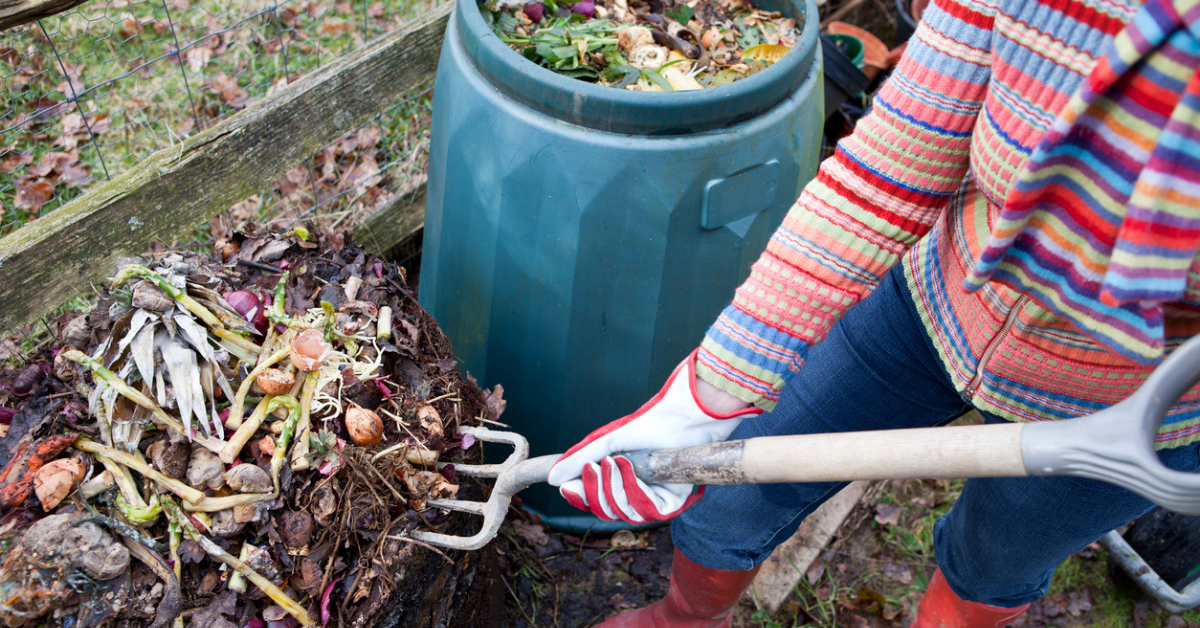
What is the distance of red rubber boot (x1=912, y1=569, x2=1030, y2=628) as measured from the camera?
5.17 feet

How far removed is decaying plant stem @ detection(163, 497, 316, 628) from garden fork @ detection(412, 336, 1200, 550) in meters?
0.63

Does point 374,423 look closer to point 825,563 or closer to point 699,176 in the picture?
point 699,176

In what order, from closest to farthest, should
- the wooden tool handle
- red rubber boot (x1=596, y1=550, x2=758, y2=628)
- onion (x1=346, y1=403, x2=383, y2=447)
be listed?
the wooden tool handle → onion (x1=346, y1=403, x2=383, y2=447) → red rubber boot (x1=596, y1=550, x2=758, y2=628)

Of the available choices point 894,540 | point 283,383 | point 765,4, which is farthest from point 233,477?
point 894,540

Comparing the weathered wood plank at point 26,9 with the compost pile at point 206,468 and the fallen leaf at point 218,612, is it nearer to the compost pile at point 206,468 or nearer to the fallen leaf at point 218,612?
the compost pile at point 206,468

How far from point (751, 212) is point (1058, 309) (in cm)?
80

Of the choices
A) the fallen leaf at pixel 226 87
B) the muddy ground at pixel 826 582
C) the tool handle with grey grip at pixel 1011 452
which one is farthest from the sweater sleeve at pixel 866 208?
the fallen leaf at pixel 226 87

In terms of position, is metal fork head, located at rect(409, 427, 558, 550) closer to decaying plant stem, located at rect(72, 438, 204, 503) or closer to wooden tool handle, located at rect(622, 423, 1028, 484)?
wooden tool handle, located at rect(622, 423, 1028, 484)

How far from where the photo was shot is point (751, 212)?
5.53 feet

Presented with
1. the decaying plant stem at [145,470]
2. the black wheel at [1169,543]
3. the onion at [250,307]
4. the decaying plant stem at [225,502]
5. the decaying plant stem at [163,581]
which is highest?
the onion at [250,307]

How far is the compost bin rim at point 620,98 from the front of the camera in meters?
1.47

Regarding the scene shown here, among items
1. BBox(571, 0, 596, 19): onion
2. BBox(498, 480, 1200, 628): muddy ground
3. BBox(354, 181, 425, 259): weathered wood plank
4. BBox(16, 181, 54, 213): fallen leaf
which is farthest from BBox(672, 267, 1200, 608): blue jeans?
BBox(16, 181, 54, 213): fallen leaf

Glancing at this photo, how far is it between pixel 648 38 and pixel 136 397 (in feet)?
4.10

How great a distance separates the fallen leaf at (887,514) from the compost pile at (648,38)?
1.36 meters
